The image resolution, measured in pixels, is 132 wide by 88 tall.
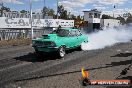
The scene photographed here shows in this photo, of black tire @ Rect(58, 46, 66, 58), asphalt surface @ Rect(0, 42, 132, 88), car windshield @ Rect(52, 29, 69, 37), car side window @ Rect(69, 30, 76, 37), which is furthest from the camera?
car side window @ Rect(69, 30, 76, 37)

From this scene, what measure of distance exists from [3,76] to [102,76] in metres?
3.82

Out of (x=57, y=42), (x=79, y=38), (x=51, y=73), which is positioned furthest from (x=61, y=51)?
(x=51, y=73)

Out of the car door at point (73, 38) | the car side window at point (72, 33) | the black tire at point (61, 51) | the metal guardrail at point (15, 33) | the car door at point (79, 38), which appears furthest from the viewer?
the metal guardrail at point (15, 33)

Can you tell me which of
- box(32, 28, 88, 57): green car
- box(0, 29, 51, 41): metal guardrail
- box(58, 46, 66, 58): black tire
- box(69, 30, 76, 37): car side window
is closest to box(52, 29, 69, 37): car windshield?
box(32, 28, 88, 57): green car

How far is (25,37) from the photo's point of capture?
30.3 metres

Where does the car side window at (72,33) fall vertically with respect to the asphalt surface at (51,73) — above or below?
above

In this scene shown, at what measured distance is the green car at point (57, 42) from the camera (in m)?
13.9

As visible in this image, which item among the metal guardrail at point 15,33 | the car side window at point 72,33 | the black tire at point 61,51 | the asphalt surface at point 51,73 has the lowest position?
the asphalt surface at point 51,73

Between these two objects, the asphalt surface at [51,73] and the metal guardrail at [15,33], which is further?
the metal guardrail at [15,33]

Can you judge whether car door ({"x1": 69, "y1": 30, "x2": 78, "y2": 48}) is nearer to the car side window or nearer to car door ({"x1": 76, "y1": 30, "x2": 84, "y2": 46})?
the car side window

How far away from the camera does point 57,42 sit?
14.0 metres

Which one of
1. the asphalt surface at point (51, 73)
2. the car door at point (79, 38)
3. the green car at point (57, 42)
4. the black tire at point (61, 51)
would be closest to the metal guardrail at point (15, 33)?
the car door at point (79, 38)

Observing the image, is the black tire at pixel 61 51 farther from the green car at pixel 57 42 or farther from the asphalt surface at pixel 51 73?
the asphalt surface at pixel 51 73

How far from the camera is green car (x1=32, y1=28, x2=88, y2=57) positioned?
45.5 feet
